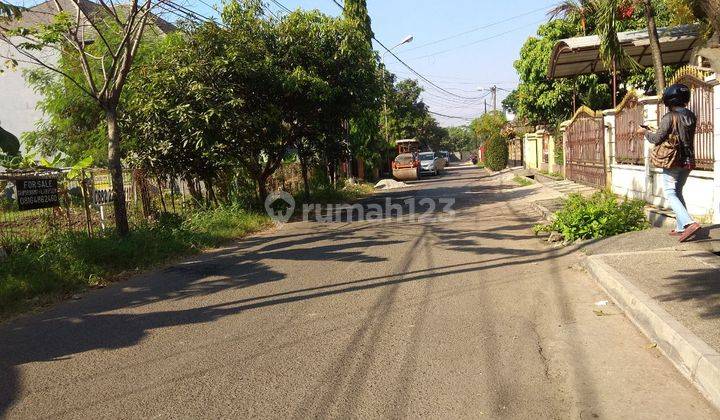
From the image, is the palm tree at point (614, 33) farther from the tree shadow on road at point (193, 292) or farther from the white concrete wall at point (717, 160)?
the tree shadow on road at point (193, 292)

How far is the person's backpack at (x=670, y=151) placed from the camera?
7.03 metres

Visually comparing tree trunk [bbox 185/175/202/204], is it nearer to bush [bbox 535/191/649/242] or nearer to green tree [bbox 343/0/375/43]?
bush [bbox 535/191/649/242]

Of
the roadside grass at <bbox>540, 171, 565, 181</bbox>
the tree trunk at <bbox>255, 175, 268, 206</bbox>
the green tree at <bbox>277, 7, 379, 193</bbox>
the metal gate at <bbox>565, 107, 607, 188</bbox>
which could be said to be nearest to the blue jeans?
the metal gate at <bbox>565, 107, 607, 188</bbox>

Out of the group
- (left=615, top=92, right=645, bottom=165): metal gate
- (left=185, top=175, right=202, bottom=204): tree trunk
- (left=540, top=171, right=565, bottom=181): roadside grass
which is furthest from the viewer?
(left=540, top=171, right=565, bottom=181): roadside grass

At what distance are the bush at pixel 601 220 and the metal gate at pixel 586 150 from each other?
647 cm

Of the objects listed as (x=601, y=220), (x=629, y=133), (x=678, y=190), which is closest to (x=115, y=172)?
(x=601, y=220)

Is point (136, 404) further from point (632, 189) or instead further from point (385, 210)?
point (385, 210)

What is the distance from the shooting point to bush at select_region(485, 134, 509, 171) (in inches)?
1615

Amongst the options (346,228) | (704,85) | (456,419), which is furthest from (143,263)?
(704,85)

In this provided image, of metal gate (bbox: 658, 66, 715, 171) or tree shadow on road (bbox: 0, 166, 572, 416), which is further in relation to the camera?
metal gate (bbox: 658, 66, 715, 171)

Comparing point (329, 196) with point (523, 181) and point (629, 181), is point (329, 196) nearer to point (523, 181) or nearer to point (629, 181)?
point (523, 181)

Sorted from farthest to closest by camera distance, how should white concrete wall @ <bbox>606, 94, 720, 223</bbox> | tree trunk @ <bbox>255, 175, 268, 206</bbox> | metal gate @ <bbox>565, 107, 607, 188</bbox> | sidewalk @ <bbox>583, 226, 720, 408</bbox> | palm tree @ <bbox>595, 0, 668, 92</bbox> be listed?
metal gate @ <bbox>565, 107, 607, 188</bbox> < tree trunk @ <bbox>255, 175, 268, 206</bbox> < palm tree @ <bbox>595, 0, 668, 92</bbox> < white concrete wall @ <bbox>606, 94, 720, 223</bbox> < sidewalk @ <bbox>583, 226, 720, 408</bbox>

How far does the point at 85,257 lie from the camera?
825 cm

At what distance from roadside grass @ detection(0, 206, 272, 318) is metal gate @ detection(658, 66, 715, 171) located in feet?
27.7
